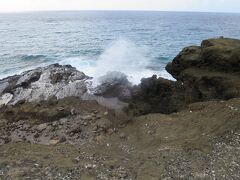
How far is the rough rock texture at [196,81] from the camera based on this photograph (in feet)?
52.2

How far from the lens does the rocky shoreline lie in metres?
10.1

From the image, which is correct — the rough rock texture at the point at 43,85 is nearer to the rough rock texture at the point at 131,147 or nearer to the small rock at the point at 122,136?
the rough rock texture at the point at 131,147

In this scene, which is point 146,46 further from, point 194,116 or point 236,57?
point 194,116

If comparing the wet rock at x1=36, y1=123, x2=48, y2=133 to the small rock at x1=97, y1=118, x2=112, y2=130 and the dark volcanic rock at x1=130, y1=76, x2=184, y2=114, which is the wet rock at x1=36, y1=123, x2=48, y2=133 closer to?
the small rock at x1=97, y1=118, x2=112, y2=130

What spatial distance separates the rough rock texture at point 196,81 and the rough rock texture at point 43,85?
400 centimetres

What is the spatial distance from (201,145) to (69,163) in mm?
4164

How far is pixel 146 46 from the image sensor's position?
1725 inches

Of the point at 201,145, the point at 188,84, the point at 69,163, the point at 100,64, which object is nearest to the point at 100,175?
the point at 69,163

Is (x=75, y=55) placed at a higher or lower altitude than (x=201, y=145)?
lower

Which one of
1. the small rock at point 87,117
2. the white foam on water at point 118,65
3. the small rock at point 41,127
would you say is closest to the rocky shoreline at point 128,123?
the small rock at point 41,127

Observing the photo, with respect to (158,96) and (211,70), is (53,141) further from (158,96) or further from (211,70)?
(211,70)

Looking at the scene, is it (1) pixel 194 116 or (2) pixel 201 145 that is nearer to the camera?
(2) pixel 201 145

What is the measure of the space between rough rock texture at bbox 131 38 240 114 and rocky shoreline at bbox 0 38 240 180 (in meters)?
0.05

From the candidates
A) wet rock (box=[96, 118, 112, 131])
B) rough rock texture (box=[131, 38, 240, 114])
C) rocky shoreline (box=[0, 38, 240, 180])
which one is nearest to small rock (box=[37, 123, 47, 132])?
rocky shoreline (box=[0, 38, 240, 180])
